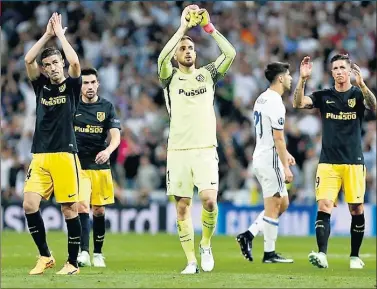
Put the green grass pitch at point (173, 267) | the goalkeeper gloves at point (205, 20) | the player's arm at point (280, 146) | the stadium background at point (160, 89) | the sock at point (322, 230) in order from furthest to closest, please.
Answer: the stadium background at point (160, 89), the player's arm at point (280, 146), the sock at point (322, 230), the goalkeeper gloves at point (205, 20), the green grass pitch at point (173, 267)

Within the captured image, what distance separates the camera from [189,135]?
11.9 metres

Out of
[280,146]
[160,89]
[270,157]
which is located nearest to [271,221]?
[270,157]

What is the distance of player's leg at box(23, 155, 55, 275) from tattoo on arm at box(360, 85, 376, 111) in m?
4.00

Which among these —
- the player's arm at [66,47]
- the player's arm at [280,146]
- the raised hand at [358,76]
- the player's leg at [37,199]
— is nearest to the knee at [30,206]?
the player's leg at [37,199]

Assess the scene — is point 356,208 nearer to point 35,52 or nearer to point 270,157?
point 270,157

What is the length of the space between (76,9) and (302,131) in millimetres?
6904

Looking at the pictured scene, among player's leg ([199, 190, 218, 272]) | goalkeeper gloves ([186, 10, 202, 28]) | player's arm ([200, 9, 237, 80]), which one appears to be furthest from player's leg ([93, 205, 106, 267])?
goalkeeper gloves ([186, 10, 202, 28])

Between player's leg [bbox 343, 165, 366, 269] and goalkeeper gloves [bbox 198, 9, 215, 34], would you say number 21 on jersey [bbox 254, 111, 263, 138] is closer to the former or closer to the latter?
player's leg [bbox 343, 165, 366, 269]

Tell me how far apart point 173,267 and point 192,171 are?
1.98 metres

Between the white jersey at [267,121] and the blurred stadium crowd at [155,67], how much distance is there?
353 inches

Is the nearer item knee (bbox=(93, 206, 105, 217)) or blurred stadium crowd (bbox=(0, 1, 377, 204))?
knee (bbox=(93, 206, 105, 217))

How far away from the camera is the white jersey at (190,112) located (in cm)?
1195

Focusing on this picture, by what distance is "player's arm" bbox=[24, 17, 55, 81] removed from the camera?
11.1m

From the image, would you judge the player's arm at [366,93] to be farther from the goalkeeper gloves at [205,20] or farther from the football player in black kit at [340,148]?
the goalkeeper gloves at [205,20]
